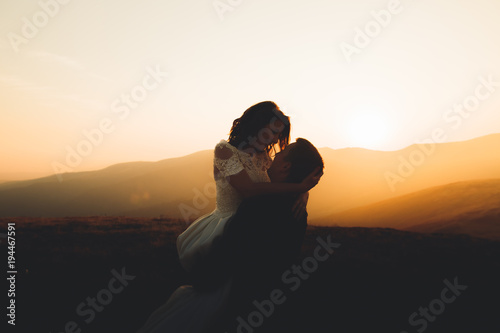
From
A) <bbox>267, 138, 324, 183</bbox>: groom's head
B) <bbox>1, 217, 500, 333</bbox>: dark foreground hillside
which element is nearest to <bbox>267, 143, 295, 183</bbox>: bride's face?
<bbox>267, 138, 324, 183</bbox>: groom's head

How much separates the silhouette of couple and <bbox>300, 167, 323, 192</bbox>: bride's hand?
0.03ft

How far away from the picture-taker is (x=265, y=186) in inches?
111

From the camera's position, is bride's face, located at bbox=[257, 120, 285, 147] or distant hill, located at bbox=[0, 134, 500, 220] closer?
bride's face, located at bbox=[257, 120, 285, 147]

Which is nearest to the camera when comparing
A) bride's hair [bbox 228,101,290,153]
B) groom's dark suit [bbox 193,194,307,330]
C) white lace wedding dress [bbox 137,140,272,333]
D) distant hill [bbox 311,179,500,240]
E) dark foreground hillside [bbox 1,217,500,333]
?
groom's dark suit [bbox 193,194,307,330]

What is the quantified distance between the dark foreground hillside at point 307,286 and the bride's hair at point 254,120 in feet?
6.71

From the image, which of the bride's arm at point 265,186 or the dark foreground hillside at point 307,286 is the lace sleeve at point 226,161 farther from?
the dark foreground hillside at point 307,286

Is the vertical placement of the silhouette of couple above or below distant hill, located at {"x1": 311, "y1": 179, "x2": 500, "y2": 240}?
above

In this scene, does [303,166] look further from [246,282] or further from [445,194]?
[445,194]

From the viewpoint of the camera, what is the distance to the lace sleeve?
9.80 feet

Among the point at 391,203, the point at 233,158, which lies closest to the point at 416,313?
the point at 233,158

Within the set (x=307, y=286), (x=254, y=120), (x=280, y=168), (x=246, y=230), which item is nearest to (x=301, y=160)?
(x=280, y=168)

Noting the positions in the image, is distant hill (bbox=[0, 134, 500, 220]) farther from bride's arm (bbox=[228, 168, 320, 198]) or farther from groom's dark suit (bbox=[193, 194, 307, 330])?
bride's arm (bbox=[228, 168, 320, 198])

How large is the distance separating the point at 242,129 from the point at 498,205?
21.0m

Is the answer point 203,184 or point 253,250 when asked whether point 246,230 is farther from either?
point 203,184
